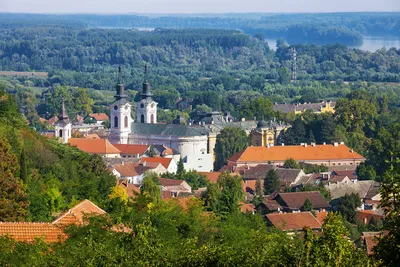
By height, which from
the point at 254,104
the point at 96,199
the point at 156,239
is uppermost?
the point at 156,239

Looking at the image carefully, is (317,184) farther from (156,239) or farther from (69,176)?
(156,239)

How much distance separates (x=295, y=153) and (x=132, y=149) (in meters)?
8.35

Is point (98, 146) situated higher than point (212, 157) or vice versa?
point (98, 146)

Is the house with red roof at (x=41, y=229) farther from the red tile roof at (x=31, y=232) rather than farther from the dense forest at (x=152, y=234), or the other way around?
the dense forest at (x=152, y=234)

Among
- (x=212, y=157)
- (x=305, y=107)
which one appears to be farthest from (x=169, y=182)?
(x=305, y=107)

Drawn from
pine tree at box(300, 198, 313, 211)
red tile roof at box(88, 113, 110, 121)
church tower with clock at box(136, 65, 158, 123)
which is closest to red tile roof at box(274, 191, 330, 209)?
pine tree at box(300, 198, 313, 211)

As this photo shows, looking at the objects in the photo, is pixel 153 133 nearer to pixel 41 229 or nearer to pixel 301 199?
pixel 301 199

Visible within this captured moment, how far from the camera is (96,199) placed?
29.6 meters

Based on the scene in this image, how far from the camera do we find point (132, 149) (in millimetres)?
67000

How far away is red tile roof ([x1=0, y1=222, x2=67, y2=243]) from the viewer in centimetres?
1925

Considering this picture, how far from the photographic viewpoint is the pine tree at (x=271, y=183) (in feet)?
167

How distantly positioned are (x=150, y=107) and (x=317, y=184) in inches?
1130

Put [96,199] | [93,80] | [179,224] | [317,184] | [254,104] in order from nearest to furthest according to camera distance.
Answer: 1. [179,224]
2. [96,199]
3. [317,184]
4. [254,104]
5. [93,80]

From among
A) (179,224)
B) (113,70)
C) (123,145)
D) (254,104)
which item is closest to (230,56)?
(113,70)
